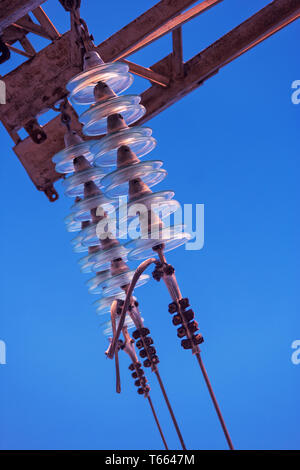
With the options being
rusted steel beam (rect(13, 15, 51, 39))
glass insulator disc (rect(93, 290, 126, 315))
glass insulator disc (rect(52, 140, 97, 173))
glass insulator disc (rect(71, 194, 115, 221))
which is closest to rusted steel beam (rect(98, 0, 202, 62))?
rusted steel beam (rect(13, 15, 51, 39))

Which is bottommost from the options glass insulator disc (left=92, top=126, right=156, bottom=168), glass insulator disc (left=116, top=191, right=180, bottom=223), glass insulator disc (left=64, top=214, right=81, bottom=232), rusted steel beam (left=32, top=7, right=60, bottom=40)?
glass insulator disc (left=116, top=191, right=180, bottom=223)

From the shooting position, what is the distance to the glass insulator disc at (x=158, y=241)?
1.93 meters

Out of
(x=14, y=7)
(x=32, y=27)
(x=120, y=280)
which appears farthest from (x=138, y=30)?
(x=120, y=280)

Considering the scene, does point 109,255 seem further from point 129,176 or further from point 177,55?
point 177,55

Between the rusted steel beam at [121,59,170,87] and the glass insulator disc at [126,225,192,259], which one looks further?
the rusted steel beam at [121,59,170,87]

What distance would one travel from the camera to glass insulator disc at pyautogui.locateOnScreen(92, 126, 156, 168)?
6.72 feet

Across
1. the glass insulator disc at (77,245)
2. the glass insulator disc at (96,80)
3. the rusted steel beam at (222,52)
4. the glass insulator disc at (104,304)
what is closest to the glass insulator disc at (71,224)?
the glass insulator disc at (77,245)

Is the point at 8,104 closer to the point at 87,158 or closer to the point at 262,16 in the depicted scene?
the point at 87,158

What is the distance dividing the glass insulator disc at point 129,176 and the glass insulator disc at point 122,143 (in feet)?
0.35

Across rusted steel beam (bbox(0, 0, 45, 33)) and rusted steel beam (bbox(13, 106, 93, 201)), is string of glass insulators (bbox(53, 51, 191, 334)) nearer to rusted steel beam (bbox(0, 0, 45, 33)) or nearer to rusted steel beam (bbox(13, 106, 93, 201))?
rusted steel beam (bbox(0, 0, 45, 33))

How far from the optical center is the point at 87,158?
260 cm

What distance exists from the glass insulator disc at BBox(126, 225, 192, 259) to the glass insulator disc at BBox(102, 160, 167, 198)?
0.20 metres

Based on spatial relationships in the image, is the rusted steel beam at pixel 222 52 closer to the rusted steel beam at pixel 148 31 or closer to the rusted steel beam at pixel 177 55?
the rusted steel beam at pixel 177 55

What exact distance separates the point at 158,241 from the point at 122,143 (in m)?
0.36
